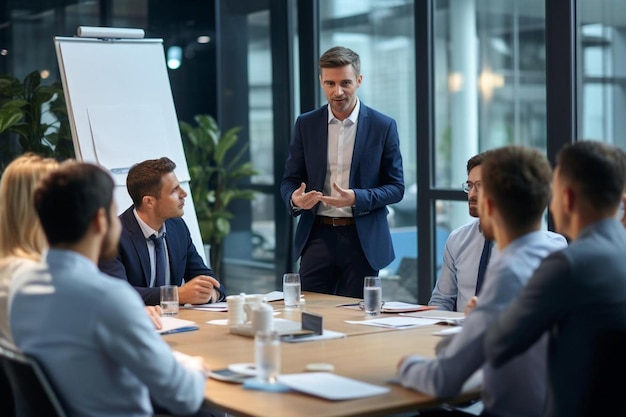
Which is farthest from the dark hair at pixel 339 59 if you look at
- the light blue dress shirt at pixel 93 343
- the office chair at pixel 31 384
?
the office chair at pixel 31 384

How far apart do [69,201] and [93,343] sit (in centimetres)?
Answer: 34

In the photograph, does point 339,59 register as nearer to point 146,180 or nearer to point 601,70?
point 146,180

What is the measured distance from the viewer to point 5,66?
22.2ft

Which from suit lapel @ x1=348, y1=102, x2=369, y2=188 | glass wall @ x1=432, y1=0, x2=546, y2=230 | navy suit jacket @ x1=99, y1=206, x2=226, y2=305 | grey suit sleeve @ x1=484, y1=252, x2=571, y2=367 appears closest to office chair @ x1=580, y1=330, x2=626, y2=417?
grey suit sleeve @ x1=484, y1=252, x2=571, y2=367

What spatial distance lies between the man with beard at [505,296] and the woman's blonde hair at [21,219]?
3.52 ft

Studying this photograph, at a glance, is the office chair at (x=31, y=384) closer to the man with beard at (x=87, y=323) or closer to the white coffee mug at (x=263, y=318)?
the man with beard at (x=87, y=323)

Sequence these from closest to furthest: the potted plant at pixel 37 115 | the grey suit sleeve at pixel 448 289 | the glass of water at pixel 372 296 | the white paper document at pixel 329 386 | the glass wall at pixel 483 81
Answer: the white paper document at pixel 329 386, the glass of water at pixel 372 296, the grey suit sleeve at pixel 448 289, the glass wall at pixel 483 81, the potted plant at pixel 37 115

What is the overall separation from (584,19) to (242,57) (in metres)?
3.30

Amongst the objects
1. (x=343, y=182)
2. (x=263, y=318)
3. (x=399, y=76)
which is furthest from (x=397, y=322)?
(x=399, y=76)

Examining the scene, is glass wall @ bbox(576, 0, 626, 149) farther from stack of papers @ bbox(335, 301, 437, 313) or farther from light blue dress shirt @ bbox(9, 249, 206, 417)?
light blue dress shirt @ bbox(9, 249, 206, 417)

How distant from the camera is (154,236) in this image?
4.06m

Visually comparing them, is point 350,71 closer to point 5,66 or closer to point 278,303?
point 278,303

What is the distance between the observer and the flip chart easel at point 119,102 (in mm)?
5918

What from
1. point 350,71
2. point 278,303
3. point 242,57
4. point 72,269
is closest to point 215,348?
point 72,269
